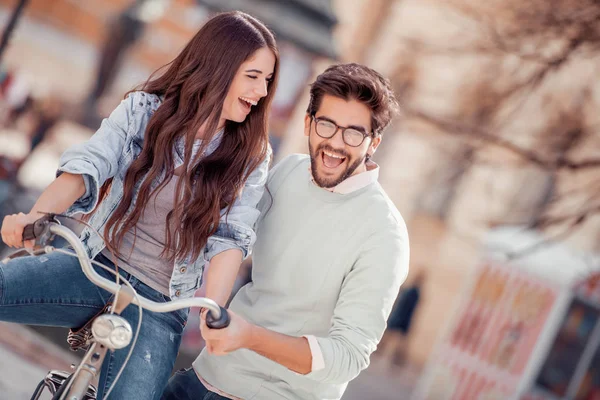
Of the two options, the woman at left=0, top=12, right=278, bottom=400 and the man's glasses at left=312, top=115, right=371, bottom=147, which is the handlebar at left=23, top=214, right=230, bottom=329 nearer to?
the woman at left=0, top=12, right=278, bottom=400

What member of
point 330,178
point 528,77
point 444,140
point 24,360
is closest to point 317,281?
point 330,178

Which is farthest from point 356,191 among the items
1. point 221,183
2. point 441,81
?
point 441,81

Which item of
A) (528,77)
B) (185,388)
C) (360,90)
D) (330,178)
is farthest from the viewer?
(528,77)

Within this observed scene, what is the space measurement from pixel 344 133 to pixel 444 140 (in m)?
11.2

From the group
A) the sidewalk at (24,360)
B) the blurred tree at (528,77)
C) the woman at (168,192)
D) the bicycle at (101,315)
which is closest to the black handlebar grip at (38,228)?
the bicycle at (101,315)

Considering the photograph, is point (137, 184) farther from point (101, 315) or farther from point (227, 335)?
point (227, 335)

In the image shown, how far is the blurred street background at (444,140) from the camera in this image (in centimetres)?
730

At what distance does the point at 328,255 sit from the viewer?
9.04 ft

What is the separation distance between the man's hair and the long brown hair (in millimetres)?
271

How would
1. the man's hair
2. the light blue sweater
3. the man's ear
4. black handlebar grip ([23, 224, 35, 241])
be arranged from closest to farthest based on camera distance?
black handlebar grip ([23, 224, 35, 241])
the light blue sweater
the man's hair
the man's ear

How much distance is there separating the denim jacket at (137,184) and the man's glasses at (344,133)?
320 mm

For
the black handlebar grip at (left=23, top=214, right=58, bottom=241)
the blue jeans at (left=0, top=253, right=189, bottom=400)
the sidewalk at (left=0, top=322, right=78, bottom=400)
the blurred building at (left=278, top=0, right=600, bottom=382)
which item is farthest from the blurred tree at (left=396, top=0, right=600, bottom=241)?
the blurred building at (left=278, top=0, right=600, bottom=382)

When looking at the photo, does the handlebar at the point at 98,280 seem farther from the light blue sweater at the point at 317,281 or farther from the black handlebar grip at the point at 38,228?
the light blue sweater at the point at 317,281

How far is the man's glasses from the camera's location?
2756 mm
